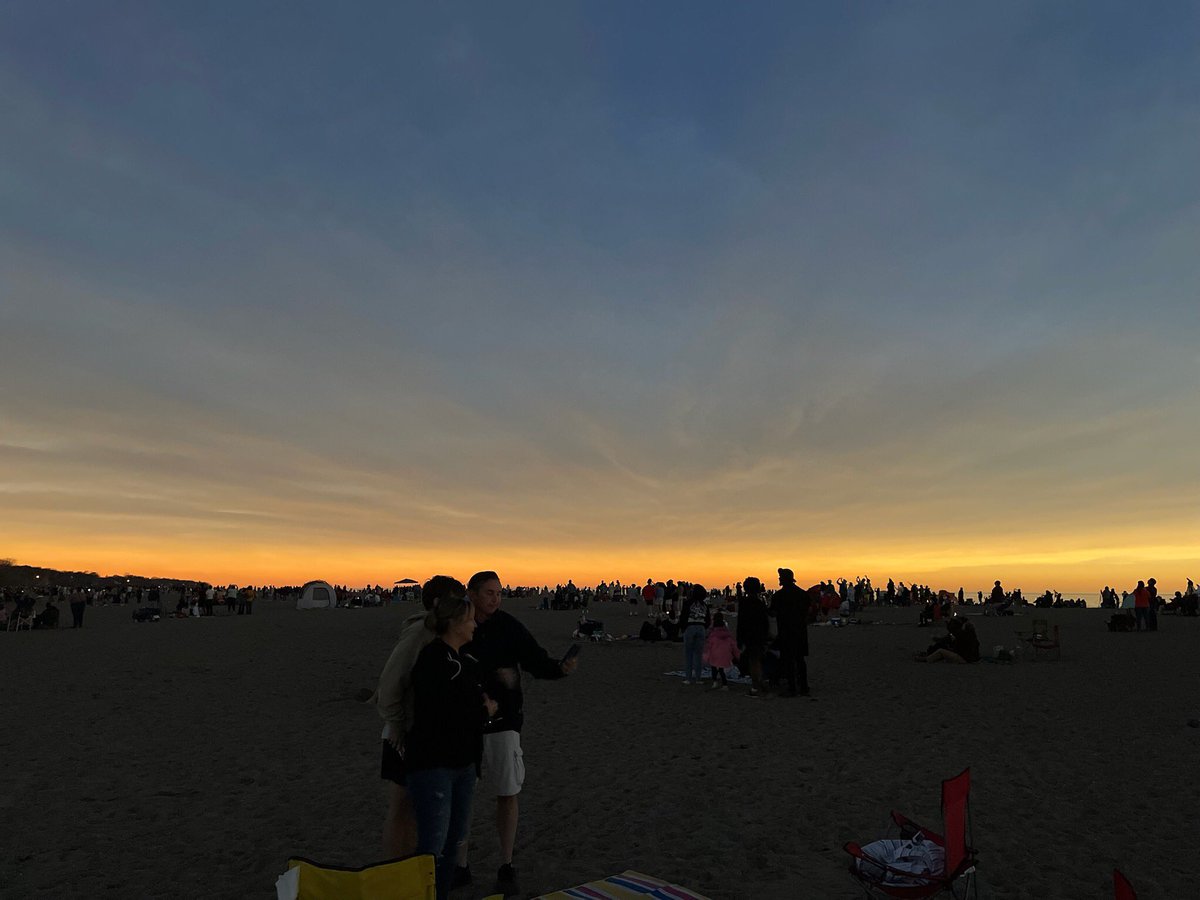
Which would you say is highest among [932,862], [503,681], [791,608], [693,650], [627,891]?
[791,608]

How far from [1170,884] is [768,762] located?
4362mm

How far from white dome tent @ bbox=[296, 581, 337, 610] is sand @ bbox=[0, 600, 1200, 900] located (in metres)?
38.1

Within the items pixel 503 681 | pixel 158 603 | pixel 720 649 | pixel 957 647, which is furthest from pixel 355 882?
pixel 158 603

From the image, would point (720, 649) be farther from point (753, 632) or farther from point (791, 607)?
point (791, 607)

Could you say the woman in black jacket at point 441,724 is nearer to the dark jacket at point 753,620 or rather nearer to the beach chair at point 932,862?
the beach chair at point 932,862

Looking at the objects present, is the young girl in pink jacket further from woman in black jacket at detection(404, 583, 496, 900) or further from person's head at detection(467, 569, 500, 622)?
woman in black jacket at detection(404, 583, 496, 900)

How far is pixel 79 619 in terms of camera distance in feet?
107

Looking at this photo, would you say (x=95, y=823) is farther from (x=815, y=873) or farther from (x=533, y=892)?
(x=815, y=873)

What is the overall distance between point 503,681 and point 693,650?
11.7m

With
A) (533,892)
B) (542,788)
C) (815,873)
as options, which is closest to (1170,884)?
(815,873)

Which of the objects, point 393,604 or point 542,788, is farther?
point 393,604

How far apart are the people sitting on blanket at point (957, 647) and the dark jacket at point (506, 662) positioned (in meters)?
17.2

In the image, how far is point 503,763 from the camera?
4.82 metres

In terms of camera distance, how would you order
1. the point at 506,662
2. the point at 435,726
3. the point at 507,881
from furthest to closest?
1. the point at 507,881
2. the point at 506,662
3. the point at 435,726
